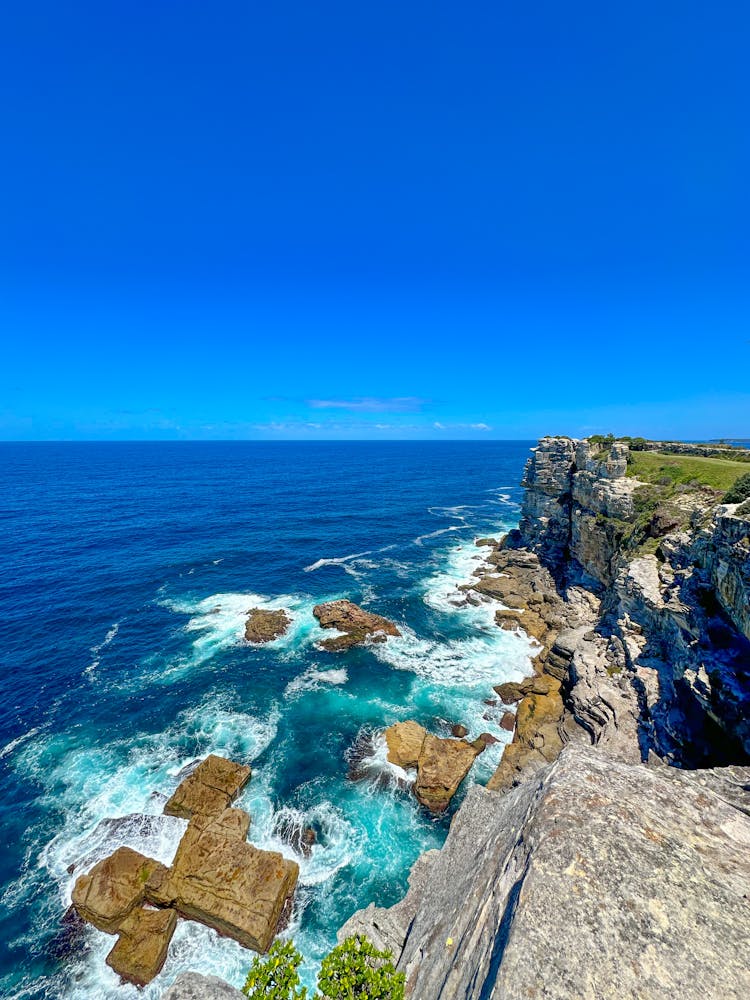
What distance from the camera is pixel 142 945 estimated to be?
20156 millimetres

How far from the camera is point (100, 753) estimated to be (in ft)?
102

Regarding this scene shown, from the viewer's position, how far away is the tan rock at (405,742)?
99.2ft

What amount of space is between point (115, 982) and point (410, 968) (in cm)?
1564

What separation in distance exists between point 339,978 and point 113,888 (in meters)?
17.4

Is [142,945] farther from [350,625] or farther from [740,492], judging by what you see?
[740,492]

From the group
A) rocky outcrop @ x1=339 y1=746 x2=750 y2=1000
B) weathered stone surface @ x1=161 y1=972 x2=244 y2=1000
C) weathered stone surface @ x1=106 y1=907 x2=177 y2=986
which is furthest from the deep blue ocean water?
rocky outcrop @ x1=339 y1=746 x2=750 y2=1000

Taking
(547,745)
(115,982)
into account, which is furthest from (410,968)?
(547,745)

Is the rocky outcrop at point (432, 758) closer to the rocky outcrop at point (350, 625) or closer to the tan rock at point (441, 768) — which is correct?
the tan rock at point (441, 768)

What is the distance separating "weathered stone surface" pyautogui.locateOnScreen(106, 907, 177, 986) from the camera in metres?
19.5

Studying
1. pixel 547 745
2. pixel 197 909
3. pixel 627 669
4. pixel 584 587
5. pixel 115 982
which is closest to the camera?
pixel 115 982

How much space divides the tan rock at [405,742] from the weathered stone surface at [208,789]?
10575mm

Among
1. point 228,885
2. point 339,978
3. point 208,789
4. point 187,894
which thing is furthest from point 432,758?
point 339,978

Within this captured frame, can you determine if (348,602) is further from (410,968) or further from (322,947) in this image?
(410,968)

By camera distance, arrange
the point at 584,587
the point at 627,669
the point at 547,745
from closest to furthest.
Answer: the point at 547,745 → the point at 627,669 → the point at 584,587
